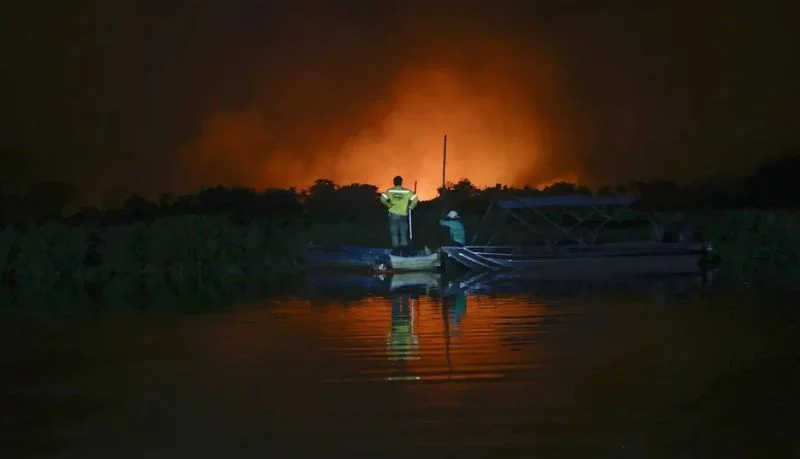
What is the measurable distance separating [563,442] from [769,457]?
3.82 feet

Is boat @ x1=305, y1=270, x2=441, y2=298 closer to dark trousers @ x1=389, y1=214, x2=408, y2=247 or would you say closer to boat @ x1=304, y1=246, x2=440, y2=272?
boat @ x1=304, y1=246, x2=440, y2=272

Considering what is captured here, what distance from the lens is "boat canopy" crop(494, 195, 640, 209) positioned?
18812mm

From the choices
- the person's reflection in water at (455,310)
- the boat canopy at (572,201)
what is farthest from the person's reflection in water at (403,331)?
the boat canopy at (572,201)

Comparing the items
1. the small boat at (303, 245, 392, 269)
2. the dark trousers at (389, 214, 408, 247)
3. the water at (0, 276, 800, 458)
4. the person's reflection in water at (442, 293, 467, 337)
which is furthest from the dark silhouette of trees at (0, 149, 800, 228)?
the water at (0, 276, 800, 458)

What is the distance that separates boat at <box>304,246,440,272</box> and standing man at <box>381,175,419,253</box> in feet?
1.39

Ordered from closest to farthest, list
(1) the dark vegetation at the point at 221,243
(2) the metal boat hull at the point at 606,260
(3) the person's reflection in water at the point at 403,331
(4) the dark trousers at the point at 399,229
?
(3) the person's reflection in water at the point at 403,331
(2) the metal boat hull at the point at 606,260
(4) the dark trousers at the point at 399,229
(1) the dark vegetation at the point at 221,243

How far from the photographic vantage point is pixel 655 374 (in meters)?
7.76

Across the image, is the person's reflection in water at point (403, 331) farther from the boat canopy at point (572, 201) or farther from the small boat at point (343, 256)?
the boat canopy at point (572, 201)

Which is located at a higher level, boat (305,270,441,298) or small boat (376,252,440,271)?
small boat (376,252,440,271)

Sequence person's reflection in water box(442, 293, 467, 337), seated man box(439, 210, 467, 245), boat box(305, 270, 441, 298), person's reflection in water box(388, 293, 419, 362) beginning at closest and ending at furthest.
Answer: person's reflection in water box(388, 293, 419, 362) → person's reflection in water box(442, 293, 467, 337) → boat box(305, 270, 441, 298) → seated man box(439, 210, 467, 245)

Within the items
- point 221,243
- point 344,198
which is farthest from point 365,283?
point 344,198

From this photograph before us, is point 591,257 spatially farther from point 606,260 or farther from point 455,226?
point 455,226

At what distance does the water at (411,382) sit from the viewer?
19.5 feet

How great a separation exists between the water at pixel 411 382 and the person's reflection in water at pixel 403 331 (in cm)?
3
